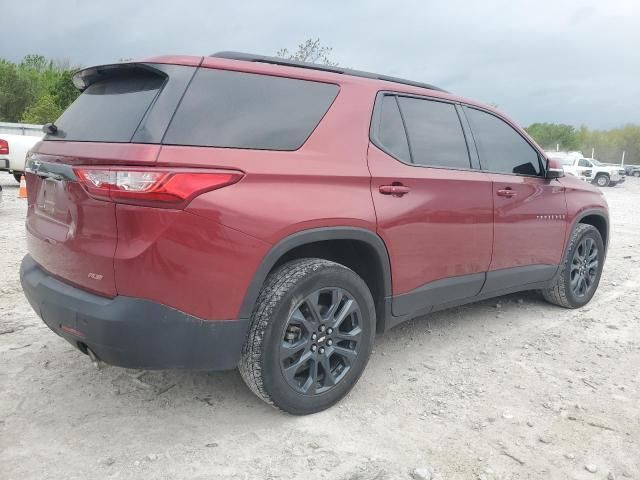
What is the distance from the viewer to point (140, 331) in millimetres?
2305

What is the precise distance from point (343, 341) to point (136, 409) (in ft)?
3.79

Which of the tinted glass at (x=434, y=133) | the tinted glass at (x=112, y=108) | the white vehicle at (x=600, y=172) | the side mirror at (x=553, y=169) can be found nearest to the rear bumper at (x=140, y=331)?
the tinted glass at (x=112, y=108)

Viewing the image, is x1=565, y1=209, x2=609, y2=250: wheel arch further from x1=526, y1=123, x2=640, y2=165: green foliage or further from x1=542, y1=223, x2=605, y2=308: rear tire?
x1=526, y1=123, x2=640, y2=165: green foliage

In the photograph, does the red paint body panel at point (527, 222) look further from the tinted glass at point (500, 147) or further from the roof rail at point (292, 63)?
the roof rail at point (292, 63)

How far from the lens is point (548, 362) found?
370cm

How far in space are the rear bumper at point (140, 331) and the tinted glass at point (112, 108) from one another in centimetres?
73

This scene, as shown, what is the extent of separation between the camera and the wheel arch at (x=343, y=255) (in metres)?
2.53

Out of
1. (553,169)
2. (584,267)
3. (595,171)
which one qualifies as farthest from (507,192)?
(595,171)

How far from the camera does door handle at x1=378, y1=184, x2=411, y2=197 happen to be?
3.01m

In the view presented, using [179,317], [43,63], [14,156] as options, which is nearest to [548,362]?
[179,317]

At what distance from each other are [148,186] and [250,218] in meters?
0.46

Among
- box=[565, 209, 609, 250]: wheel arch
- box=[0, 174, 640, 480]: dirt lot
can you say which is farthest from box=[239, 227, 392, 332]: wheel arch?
box=[565, 209, 609, 250]: wheel arch

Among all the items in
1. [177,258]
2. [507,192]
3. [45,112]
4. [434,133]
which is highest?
→ [45,112]

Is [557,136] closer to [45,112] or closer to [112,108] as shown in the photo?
[45,112]
